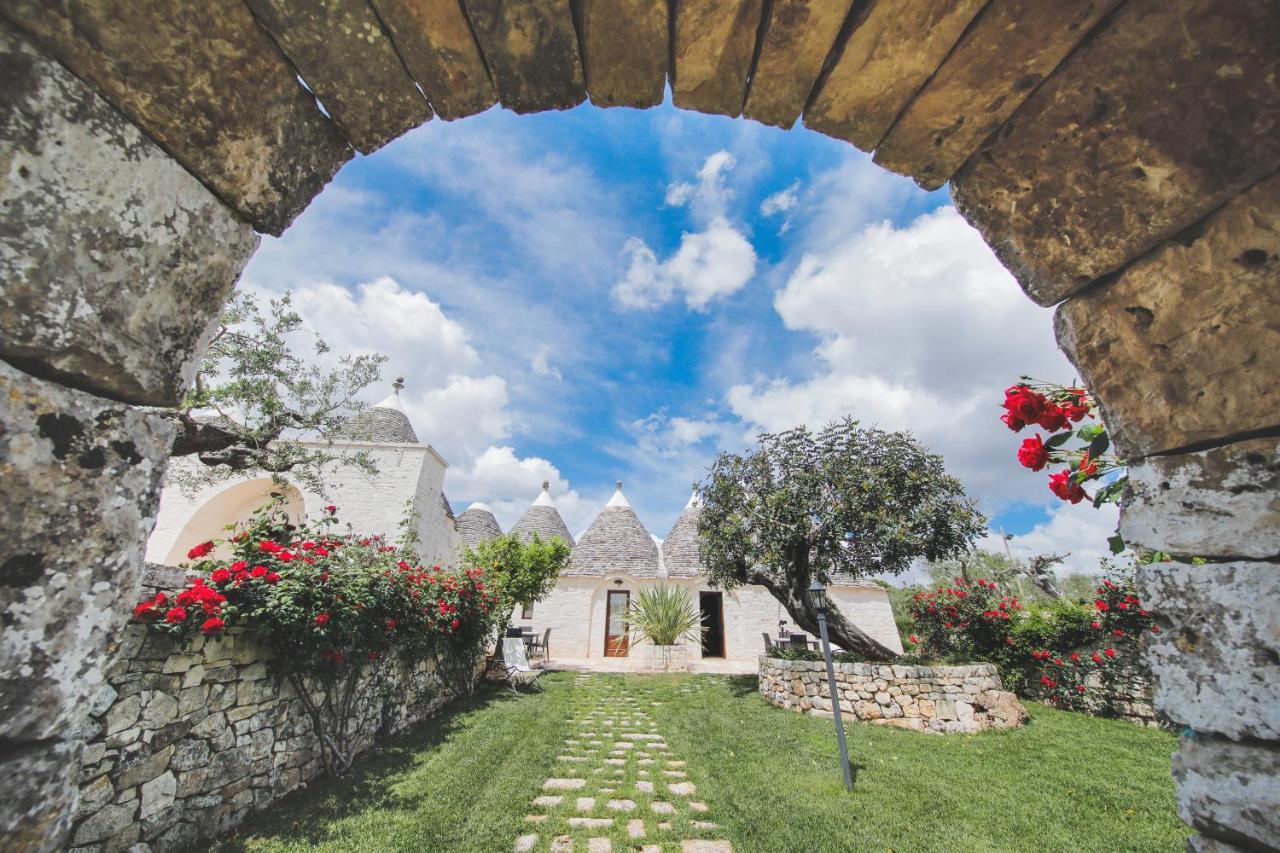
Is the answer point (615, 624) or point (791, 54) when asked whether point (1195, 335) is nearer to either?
point (791, 54)

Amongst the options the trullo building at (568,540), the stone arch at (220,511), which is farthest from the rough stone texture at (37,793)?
the stone arch at (220,511)

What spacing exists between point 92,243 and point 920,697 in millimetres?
9684

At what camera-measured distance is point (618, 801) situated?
14.4 ft

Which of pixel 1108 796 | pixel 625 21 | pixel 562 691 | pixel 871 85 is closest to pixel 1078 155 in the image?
pixel 871 85

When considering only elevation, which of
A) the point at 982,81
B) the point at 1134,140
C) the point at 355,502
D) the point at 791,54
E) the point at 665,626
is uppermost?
the point at 355,502

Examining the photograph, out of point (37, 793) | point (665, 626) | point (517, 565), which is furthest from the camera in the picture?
point (665, 626)

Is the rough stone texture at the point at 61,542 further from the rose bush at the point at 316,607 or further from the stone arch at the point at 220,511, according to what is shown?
the stone arch at the point at 220,511

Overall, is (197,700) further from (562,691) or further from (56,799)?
(562,691)

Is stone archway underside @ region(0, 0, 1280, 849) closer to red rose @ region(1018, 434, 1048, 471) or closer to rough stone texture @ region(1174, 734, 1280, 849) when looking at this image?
rough stone texture @ region(1174, 734, 1280, 849)

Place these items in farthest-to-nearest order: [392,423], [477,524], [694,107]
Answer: [477,524] < [392,423] < [694,107]

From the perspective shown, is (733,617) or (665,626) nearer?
(665,626)

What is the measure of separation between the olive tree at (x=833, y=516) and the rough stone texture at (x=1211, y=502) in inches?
316

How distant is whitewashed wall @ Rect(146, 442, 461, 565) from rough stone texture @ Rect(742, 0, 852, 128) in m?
11.8

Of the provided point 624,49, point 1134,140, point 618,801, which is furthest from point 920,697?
point 624,49
